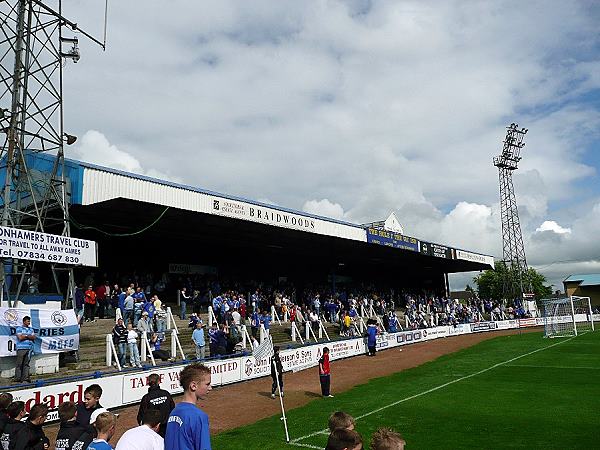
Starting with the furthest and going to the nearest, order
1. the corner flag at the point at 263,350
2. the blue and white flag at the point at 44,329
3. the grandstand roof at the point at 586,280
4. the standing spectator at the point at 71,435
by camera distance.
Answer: the grandstand roof at the point at 586,280 → the corner flag at the point at 263,350 → the blue and white flag at the point at 44,329 → the standing spectator at the point at 71,435

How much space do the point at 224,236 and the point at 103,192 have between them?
1562cm

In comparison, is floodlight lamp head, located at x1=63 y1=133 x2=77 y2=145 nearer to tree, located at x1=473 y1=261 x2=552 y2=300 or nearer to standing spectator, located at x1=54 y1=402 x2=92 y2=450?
standing spectator, located at x1=54 y1=402 x2=92 y2=450

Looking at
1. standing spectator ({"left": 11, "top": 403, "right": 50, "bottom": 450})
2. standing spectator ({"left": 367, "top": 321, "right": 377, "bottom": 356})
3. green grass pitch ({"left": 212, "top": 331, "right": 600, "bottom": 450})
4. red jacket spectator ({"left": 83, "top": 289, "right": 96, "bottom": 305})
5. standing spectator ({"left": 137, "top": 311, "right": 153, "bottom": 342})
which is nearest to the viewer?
standing spectator ({"left": 11, "top": 403, "right": 50, "bottom": 450})

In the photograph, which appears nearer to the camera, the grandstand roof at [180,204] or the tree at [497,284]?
the grandstand roof at [180,204]

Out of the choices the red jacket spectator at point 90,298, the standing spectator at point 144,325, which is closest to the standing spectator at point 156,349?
the standing spectator at point 144,325

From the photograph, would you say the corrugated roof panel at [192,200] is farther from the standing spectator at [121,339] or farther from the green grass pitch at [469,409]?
the green grass pitch at [469,409]

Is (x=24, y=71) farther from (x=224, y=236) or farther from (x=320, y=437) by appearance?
(x=224, y=236)

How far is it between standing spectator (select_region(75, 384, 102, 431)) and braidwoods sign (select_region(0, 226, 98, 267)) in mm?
9867

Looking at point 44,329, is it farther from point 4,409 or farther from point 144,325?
point 4,409

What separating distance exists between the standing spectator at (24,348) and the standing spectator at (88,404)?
8402 millimetres

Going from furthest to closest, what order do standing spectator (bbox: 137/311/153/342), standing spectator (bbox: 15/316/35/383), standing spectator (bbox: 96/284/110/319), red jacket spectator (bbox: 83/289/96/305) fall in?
standing spectator (bbox: 96/284/110/319) → red jacket spectator (bbox: 83/289/96/305) → standing spectator (bbox: 137/311/153/342) → standing spectator (bbox: 15/316/35/383)

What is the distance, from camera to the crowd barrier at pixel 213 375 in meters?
13.7

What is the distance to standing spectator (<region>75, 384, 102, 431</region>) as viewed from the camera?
22.8 feet

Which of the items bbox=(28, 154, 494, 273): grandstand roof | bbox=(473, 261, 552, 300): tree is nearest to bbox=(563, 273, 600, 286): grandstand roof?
bbox=(473, 261, 552, 300): tree
